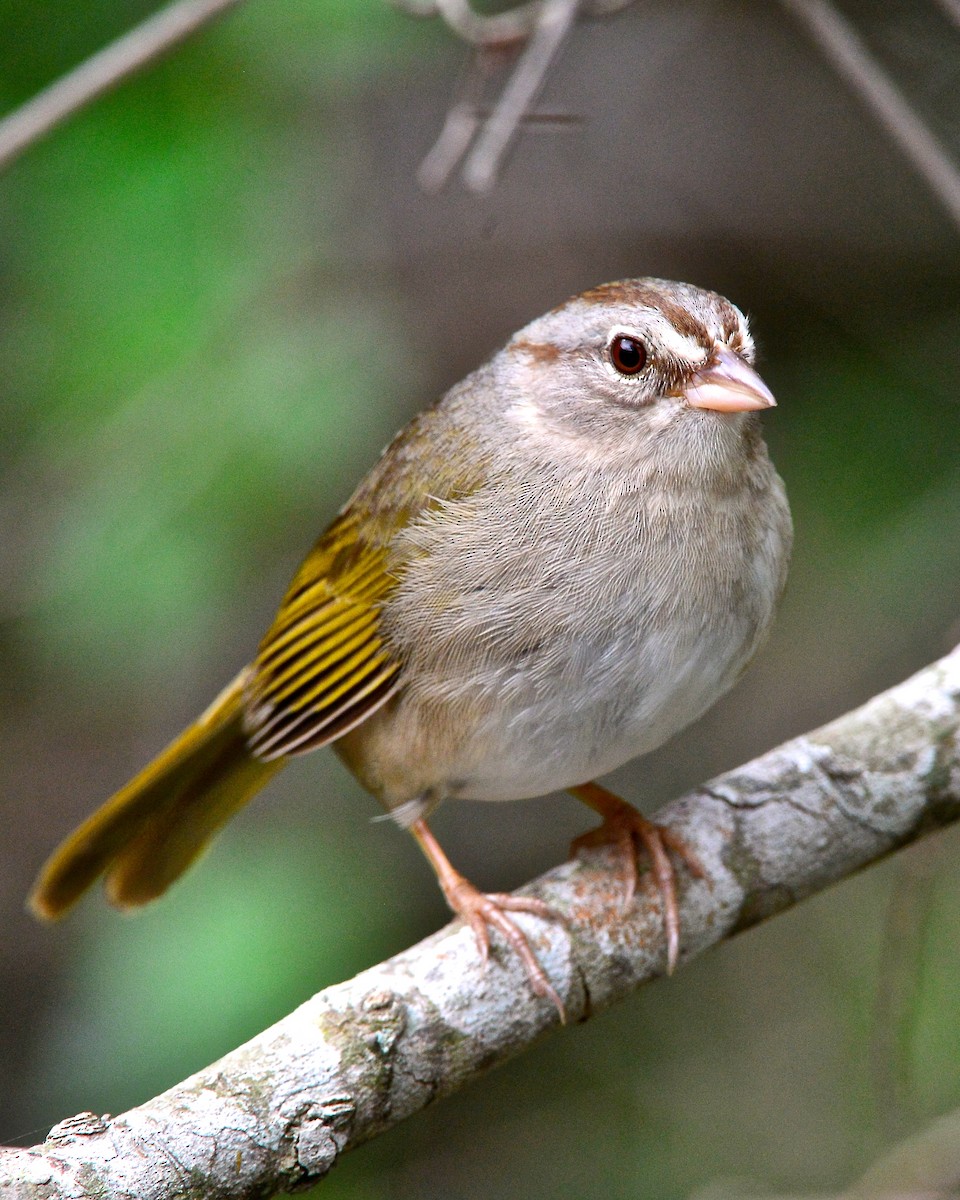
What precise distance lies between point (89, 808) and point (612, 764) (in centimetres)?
282

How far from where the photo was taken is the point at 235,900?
153 inches

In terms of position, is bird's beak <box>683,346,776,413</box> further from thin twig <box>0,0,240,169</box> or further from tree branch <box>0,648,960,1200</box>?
thin twig <box>0,0,240,169</box>

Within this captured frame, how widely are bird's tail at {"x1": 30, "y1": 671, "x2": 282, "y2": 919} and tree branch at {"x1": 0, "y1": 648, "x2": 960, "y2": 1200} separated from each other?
1062 mm

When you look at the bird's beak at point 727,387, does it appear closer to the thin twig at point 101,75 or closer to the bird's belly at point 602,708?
the bird's belly at point 602,708

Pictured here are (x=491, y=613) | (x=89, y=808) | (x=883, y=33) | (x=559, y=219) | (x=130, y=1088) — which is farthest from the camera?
(x=559, y=219)

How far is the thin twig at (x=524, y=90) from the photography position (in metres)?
3.38

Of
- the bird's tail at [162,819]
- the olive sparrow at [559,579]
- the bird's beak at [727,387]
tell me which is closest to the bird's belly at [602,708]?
the olive sparrow at [559,579]

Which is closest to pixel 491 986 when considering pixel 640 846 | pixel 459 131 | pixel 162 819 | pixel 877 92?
pixel 640 846

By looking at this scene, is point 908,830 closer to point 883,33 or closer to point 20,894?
point 883,33

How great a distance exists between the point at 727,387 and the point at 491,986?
54.6 inches

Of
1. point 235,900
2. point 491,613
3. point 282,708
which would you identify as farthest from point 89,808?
point 491,613

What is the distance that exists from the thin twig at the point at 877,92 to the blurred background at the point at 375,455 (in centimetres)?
67

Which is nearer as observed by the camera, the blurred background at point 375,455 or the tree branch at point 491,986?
the tree branch at point 491,986

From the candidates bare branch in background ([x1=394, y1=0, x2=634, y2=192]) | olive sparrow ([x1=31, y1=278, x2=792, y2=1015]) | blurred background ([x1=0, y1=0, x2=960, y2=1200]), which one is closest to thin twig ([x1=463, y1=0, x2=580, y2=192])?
bare branch in background ([x1=394, y1=0, x2=634, y2=192])
